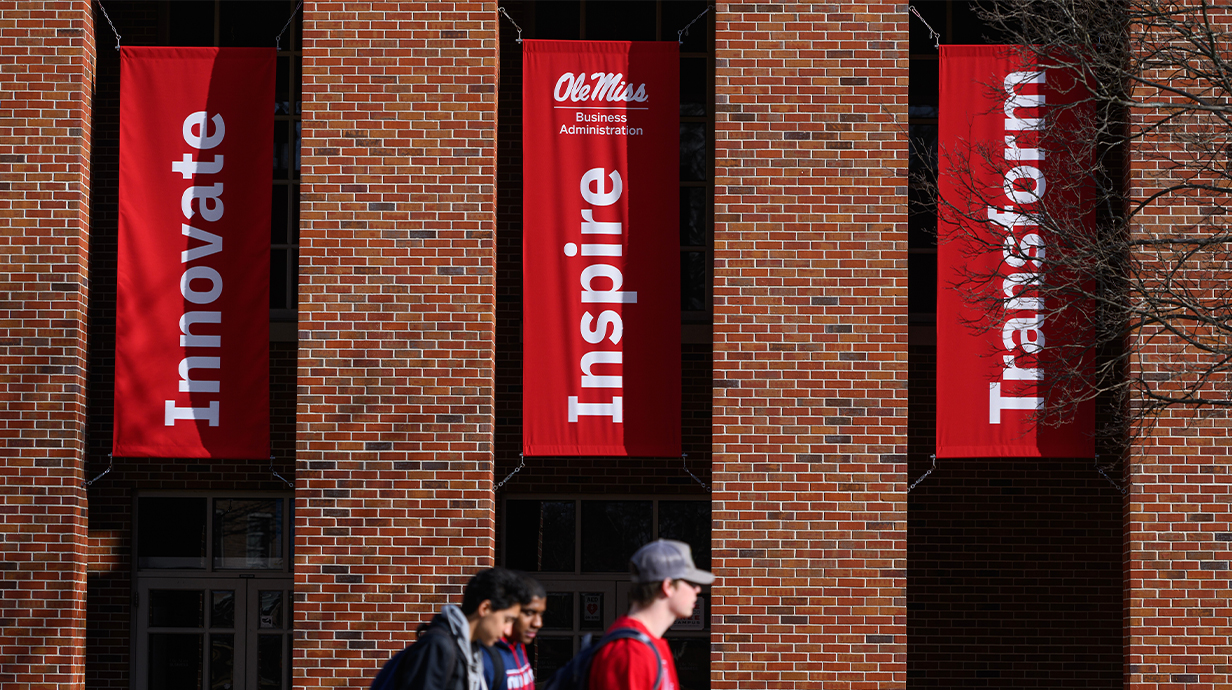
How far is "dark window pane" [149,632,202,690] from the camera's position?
472 inches

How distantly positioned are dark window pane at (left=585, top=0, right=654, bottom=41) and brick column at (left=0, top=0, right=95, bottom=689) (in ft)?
15.1

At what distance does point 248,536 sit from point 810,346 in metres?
5.91

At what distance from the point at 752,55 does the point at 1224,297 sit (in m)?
4.22

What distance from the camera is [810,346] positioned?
1004cm

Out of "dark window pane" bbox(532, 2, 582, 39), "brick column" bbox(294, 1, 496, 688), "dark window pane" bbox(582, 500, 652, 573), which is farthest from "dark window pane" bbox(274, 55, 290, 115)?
"dark window pane" bbox(582, 500, 652, 573)

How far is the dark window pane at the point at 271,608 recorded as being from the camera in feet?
39.6

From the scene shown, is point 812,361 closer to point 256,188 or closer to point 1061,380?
point 1061,380

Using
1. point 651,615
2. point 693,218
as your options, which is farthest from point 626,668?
point 693,218

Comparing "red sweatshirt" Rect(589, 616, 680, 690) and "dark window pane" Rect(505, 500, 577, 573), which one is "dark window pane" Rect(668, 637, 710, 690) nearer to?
"dark window pane" Rect(505, 500, 577, 573)

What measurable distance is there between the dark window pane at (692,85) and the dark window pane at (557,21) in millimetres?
1147

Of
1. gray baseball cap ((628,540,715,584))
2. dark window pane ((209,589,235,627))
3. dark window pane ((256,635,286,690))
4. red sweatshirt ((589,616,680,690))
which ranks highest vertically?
gray baseball cap ((628,540,715,584))

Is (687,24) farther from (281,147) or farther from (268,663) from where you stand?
(268,663)

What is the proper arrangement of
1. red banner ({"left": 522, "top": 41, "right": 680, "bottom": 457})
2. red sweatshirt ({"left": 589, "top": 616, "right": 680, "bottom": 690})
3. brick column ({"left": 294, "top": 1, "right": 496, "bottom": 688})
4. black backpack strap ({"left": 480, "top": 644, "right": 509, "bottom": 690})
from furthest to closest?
red banner ({"left": 522, "top": 41, "right": 680, "bottom": 457}) → brick column ({"left": 294, "top": 1, "right": 496, "bottom": 688}) → black backpack strap ({"left": 480, "top": 644, "right": 509, "bottom": 690}) → red sweatshirt ({"left": 589, "top": 616, "right": 680, "bottom": 690})

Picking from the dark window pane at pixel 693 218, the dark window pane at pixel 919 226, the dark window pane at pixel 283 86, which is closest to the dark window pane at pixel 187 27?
the dark window pane at pixel 283 86
